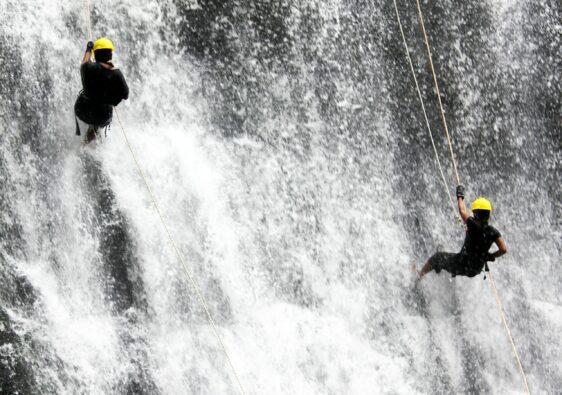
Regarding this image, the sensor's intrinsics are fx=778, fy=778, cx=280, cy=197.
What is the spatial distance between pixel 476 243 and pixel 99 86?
4518mm

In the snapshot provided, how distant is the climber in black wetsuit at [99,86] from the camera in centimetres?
781

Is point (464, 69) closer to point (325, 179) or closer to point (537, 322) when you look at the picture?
point (325, 179)

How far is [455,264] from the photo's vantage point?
9289 millimetres

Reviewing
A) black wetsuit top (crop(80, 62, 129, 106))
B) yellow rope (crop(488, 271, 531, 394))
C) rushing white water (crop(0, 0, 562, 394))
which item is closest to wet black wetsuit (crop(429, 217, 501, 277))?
rushing white water (crop(0, 0, 562, 394))

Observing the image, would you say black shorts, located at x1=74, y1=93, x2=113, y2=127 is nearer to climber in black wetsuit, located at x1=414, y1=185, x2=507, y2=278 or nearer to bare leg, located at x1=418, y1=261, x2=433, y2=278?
climber in black wetsuit, located at x1=414, y1=185, x2=507, y2=278

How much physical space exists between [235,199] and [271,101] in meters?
1.45

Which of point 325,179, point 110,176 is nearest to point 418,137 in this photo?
point 325,179

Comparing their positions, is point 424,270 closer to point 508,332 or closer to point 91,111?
point 508,332

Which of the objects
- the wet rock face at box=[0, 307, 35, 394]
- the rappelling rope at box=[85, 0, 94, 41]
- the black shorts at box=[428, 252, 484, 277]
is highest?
the rappelling rope at box=[85, 0, 94, 41]

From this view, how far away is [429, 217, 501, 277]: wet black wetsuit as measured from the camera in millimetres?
8836

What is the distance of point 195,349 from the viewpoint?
335 inches

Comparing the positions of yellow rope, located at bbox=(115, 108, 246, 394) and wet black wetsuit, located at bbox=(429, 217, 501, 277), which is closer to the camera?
yellow rope, located at bbox=(115, 108, 246, 394)

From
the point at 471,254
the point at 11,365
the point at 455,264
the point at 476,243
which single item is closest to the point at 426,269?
the point at 455,264

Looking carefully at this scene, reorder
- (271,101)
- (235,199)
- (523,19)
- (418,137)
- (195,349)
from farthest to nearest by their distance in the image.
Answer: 1. (523,19)
2. (418,137)
3. (271,101)
4. (235,199)
5. (195,349)
